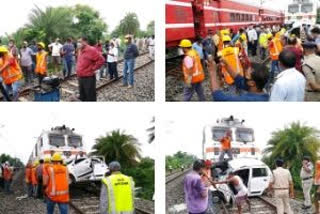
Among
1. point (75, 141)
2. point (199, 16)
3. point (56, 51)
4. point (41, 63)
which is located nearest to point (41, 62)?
point (41, 63)

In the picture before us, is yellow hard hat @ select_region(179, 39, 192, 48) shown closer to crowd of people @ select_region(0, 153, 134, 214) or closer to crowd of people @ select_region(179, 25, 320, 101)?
crowd of people @ select_region(179, 25, 320, 101)

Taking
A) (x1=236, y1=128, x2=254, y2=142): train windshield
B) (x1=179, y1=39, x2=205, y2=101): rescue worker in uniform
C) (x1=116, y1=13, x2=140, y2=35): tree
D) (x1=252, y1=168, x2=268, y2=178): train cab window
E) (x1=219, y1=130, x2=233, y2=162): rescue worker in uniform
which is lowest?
(x1=252, y1=168, x2=268, y2=178): train cab window

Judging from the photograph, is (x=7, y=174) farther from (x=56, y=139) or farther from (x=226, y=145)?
(x=226, y=145)

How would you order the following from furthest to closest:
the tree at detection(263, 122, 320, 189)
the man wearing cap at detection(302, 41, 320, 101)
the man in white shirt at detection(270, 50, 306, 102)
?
the tree at detection(263, 122, 320, 189) < the man wearing cap at detection(302, 41, 320, 101) < the man in white shirt at detection(270, 50, 306, 102)

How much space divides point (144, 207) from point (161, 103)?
69 centimetres

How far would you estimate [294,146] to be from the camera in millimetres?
3932

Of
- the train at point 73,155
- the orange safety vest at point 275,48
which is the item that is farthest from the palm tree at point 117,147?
the orange safety vest at point 275,48

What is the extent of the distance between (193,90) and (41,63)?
105 centimetres

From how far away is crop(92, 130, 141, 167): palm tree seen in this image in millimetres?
3916

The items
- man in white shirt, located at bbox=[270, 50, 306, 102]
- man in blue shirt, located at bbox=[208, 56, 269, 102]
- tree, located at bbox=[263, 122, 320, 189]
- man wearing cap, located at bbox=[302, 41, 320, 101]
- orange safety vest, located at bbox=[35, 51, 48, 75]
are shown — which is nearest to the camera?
man in white shirt, located at bbox=[270, 50, 306, 102]

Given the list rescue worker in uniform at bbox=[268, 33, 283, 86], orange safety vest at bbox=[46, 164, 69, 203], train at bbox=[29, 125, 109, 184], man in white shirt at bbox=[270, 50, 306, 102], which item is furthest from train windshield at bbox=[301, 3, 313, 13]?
orange safety vest at bbox=[46, 164, 69, 203]

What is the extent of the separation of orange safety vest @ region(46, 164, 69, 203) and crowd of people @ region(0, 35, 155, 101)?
511 millimetres

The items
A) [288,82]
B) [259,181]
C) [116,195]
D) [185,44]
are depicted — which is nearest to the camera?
[288,82]

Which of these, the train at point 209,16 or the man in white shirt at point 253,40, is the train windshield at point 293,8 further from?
the man in white shirt at point 253,40
